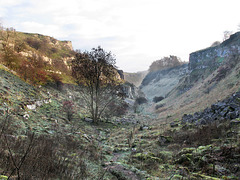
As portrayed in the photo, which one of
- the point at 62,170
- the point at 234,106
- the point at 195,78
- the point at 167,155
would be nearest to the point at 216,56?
the point at 195,78

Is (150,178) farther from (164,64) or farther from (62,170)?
(164,64)

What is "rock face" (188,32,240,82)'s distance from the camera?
148 feet

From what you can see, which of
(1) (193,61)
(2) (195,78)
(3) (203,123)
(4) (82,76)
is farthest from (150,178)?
(1) (193,61)

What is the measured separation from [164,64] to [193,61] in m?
55.7

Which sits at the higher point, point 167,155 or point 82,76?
point 82,76

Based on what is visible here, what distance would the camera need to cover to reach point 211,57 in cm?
5484

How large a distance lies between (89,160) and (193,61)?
6988 centimetres

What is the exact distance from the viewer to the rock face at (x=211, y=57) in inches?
1780

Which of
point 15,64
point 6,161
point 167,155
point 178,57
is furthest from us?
point 178,57

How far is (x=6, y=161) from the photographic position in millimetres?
2988

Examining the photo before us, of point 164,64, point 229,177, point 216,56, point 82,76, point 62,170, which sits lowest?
point 229,177

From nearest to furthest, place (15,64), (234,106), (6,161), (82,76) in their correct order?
(6,161) < (234,106) < (82,76) < (15,64)

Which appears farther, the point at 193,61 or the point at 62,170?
the point at 193,61

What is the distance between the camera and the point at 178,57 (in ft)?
362
